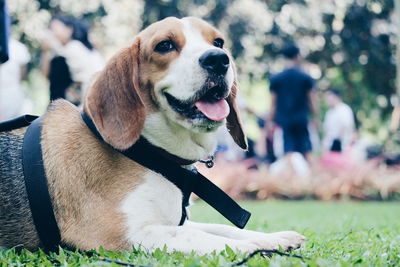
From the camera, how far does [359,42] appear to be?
18.1 m

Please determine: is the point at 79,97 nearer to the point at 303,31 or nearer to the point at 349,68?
the point at 303,31

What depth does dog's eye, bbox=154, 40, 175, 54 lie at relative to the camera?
11.0 feet

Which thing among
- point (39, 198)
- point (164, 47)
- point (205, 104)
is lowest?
point (39, 198)

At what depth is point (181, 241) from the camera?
2.68 metres

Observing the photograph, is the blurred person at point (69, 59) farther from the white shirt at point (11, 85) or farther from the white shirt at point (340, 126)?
the white shirt at point (340, 126)

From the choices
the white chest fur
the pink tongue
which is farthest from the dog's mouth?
the white chest fur

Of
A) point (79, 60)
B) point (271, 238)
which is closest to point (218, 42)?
point (271, 238)

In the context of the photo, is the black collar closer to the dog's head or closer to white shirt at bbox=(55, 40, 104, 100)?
the dog's head

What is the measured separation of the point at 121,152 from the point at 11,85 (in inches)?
198

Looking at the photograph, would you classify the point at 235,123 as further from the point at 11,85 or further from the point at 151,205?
the point at 11,85

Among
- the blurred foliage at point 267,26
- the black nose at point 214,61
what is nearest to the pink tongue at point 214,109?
the black nose at point 214,61

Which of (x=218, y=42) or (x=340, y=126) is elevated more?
(x=218, y=42)

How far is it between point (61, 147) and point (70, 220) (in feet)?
1.41

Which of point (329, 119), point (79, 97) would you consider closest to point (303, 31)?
point (329, 119)
